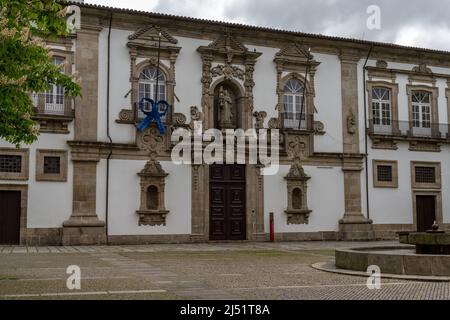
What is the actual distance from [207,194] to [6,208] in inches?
285

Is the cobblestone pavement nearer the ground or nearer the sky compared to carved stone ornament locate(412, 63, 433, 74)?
nearer the ground

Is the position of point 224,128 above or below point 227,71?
below

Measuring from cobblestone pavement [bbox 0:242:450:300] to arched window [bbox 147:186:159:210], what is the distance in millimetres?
5809

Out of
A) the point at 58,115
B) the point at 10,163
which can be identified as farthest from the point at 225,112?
the point at 10,163

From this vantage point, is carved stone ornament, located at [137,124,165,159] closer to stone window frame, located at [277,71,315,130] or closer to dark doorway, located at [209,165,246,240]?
dark doorway, located at [209,165,246,240]

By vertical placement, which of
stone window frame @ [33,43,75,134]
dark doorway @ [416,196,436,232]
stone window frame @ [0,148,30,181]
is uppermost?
stone window frame @ [33,43,75,134]

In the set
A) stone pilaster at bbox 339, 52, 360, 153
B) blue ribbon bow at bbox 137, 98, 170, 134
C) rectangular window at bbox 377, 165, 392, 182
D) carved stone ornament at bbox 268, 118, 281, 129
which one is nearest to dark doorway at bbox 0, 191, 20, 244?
blue ribbon bow at bbox 137, 98, 170, 134

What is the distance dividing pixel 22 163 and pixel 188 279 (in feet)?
39.2

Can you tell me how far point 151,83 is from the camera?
2336 cm

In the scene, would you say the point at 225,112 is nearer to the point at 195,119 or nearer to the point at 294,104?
the point at 195,119

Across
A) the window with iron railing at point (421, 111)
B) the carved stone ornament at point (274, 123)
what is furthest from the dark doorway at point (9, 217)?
the window with iron railing at point (421, 111)

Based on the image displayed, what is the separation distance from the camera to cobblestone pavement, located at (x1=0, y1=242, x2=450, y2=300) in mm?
8953

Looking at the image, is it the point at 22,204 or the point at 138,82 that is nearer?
the point at 22,204
